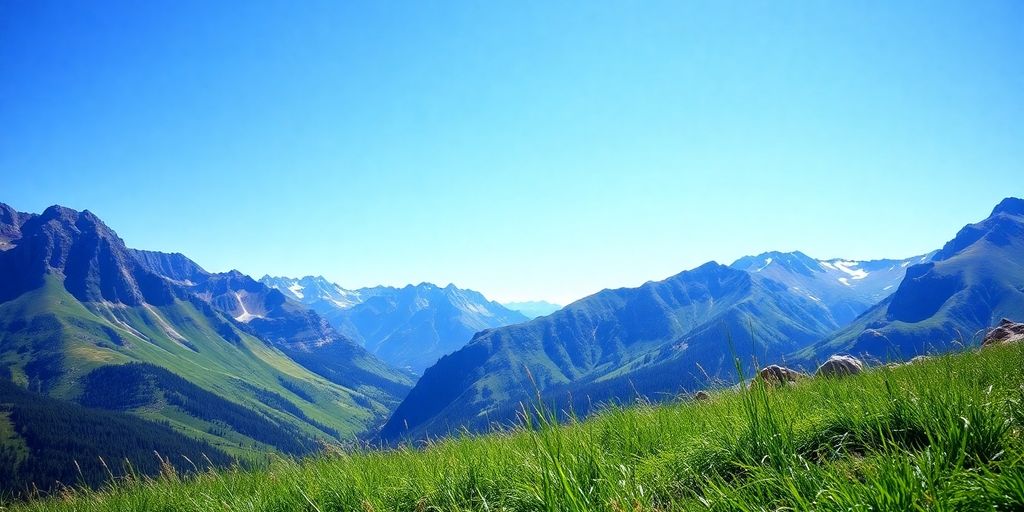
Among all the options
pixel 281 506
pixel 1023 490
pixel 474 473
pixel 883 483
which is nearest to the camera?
pixel 1023 490

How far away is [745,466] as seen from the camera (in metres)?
3.58

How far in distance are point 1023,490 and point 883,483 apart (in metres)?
0.61

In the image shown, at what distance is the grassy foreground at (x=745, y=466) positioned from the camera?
3.09 metres

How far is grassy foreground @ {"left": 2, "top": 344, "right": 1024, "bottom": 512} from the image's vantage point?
3.09 m

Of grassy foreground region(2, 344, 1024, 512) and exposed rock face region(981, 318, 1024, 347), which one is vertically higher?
grassy foreground region(2, 344, 1024, 512)

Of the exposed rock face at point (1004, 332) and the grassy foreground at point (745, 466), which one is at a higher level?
the grassy foreground at point (745, 466)

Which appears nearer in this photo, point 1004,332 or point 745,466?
point 745,466

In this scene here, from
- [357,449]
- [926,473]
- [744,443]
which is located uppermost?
[926,473]

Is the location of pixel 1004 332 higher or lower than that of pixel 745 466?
lower

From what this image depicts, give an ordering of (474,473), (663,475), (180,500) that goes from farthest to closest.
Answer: (180,500) < (474,473) < (663,475)

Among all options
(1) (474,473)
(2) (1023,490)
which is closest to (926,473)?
(2) (1023,490)

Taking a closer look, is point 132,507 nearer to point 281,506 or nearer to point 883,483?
point 281,506

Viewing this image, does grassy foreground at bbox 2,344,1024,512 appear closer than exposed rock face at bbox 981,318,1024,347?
Yes

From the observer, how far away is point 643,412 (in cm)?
966
